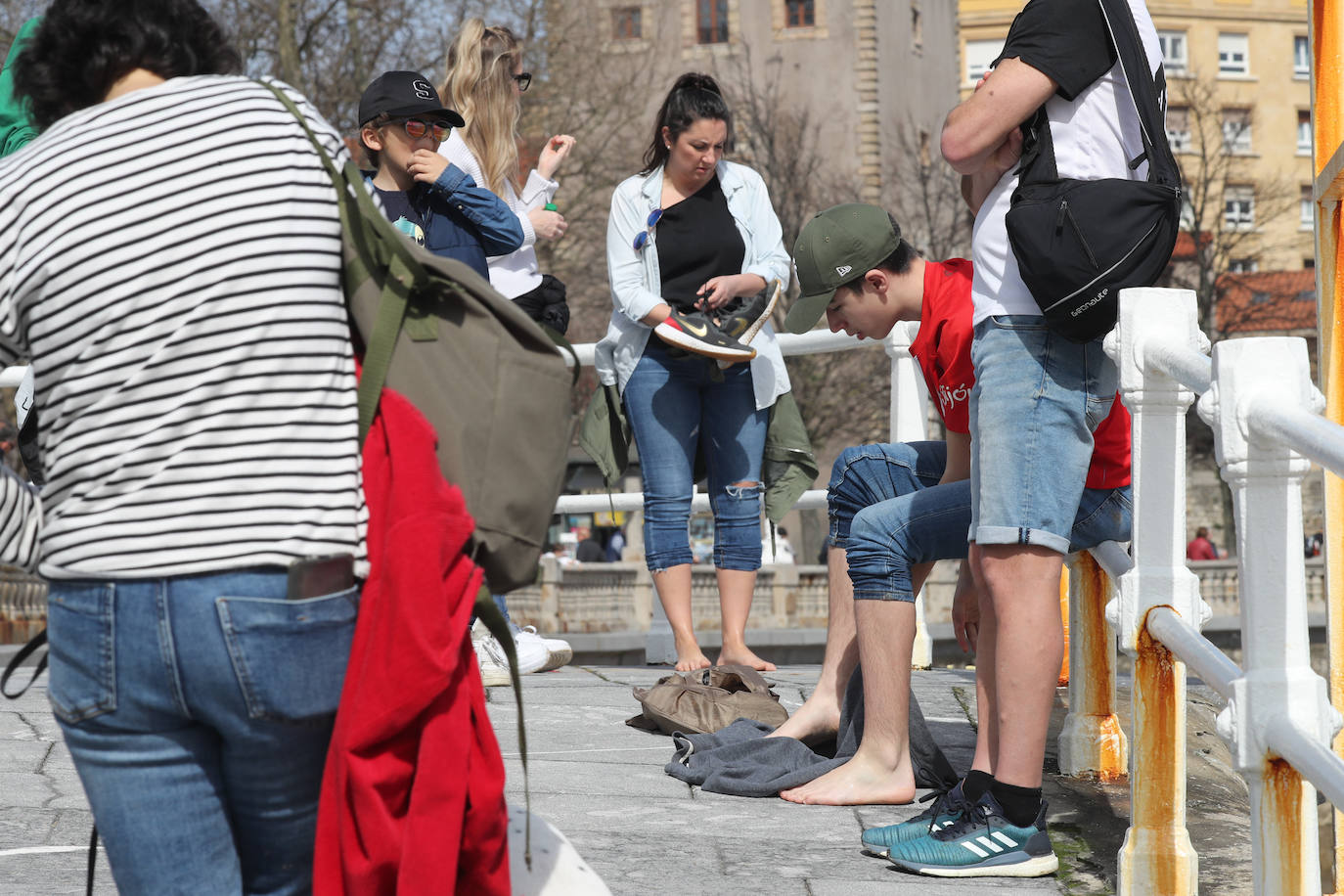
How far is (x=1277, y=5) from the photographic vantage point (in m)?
60.5

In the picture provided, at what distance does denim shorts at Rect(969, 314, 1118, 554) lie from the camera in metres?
3.29

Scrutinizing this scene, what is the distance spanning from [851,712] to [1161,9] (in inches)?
2355

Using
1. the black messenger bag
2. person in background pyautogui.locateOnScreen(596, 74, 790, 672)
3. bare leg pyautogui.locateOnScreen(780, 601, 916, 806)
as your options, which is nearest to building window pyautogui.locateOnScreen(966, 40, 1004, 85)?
person in background pyautogui.locateOnScreen(596, 74, 790, 672)

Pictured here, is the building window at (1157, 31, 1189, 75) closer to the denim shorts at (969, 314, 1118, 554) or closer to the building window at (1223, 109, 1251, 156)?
the building window at (1223, 109, 1251, 156)

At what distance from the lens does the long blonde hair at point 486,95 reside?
5250 mm

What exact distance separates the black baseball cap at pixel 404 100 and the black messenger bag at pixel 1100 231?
6.61 feet

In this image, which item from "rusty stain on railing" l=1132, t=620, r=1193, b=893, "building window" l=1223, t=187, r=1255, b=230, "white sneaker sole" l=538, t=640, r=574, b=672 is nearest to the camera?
"rusty stain on railing" l=1132, t=620, r=1193, b=893

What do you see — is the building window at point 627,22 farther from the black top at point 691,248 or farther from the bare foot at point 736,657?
the bare foot at point 736,657

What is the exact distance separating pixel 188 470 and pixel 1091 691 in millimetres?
3002

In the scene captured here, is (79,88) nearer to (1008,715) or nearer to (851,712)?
(1008,715)

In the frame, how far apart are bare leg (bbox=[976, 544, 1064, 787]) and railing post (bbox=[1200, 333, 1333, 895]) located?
2.76ft

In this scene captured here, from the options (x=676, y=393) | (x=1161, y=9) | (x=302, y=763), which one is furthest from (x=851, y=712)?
(x=1161, y=9)

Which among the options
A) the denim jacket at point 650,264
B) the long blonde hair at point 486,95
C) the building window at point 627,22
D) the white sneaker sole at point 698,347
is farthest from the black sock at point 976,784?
the building window at point 627,22

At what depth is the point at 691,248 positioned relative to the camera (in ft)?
18.2
